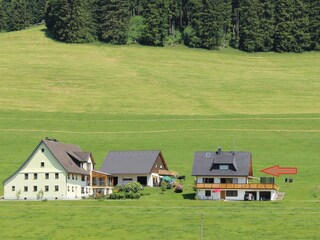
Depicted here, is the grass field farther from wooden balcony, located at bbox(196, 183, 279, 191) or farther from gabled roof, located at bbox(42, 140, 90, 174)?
gabled roof, located at bbox(42, 140, 90, 174)

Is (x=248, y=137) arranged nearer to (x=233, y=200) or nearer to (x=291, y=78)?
(x=233, y=200)

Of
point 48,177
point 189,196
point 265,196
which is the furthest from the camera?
point 48,177

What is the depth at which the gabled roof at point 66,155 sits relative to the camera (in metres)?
102

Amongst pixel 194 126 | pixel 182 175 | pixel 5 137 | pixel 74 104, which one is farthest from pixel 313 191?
pixel 74 104

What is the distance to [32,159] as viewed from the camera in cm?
10238

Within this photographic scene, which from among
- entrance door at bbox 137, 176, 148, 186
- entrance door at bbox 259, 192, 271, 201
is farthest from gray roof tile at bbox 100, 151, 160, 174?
entrance door at bbox 259, 192, 271, 201

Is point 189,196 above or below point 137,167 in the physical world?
below

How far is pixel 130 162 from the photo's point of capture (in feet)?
370

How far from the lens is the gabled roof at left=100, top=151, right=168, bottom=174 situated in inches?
4387

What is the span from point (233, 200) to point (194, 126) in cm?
4227

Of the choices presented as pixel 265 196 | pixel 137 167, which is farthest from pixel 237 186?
pixel 137 167

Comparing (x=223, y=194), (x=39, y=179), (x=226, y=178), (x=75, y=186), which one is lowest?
(x=223, y=194)

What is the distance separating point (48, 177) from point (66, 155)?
547 centimetres

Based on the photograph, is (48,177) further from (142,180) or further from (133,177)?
(142,180)
